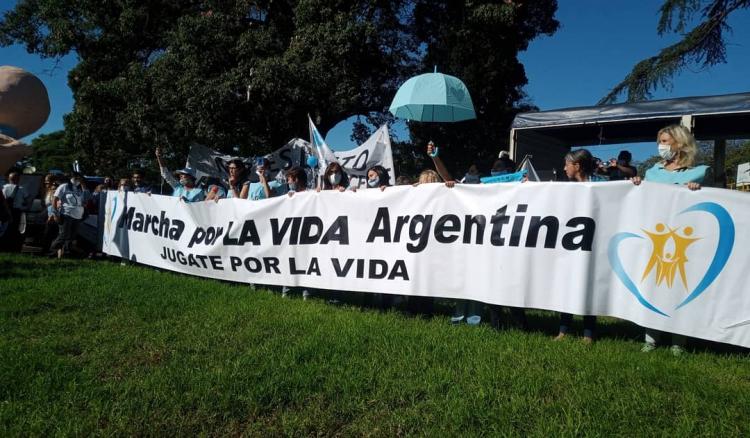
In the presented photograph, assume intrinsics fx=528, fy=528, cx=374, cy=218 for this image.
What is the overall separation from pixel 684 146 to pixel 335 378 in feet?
12.4

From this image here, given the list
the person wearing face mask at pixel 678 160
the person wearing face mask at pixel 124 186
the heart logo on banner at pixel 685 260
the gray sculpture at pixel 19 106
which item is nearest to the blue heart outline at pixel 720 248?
the heart logo on banner at pixel 685 260

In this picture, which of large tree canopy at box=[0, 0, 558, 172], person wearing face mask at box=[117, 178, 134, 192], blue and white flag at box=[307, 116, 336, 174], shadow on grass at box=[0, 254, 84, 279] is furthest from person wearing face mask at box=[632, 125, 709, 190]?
large tree canopy at box=[0, 0, 558, 172]

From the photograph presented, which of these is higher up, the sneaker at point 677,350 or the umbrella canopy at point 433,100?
the umbrella canopy at point 433,100

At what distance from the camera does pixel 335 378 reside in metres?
3.58

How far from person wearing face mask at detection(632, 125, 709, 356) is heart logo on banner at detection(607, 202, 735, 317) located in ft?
1.04

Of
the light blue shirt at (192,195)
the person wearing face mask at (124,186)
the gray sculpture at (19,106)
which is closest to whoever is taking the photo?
the gray sculpture at (19,106)

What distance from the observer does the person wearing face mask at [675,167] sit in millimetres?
4658

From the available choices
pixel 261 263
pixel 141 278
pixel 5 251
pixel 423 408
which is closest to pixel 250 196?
pixel 261 263

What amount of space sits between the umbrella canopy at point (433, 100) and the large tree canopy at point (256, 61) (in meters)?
7.17

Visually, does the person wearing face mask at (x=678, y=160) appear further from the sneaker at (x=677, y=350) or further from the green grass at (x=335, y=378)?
the green grass at (x=335, y=378)

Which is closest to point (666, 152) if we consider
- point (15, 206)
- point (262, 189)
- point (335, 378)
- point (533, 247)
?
point (533, 247)

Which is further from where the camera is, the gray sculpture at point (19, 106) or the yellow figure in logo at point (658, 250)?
the gray sculpture at point (19, 106)

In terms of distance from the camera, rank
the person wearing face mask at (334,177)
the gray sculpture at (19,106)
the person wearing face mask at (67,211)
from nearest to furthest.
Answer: the gray sculpture at (19,106) < the person wearing face mask at (334,177) < the person wearing face mask at (67,211)

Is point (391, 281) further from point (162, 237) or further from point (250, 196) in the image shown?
point (162, 237)
